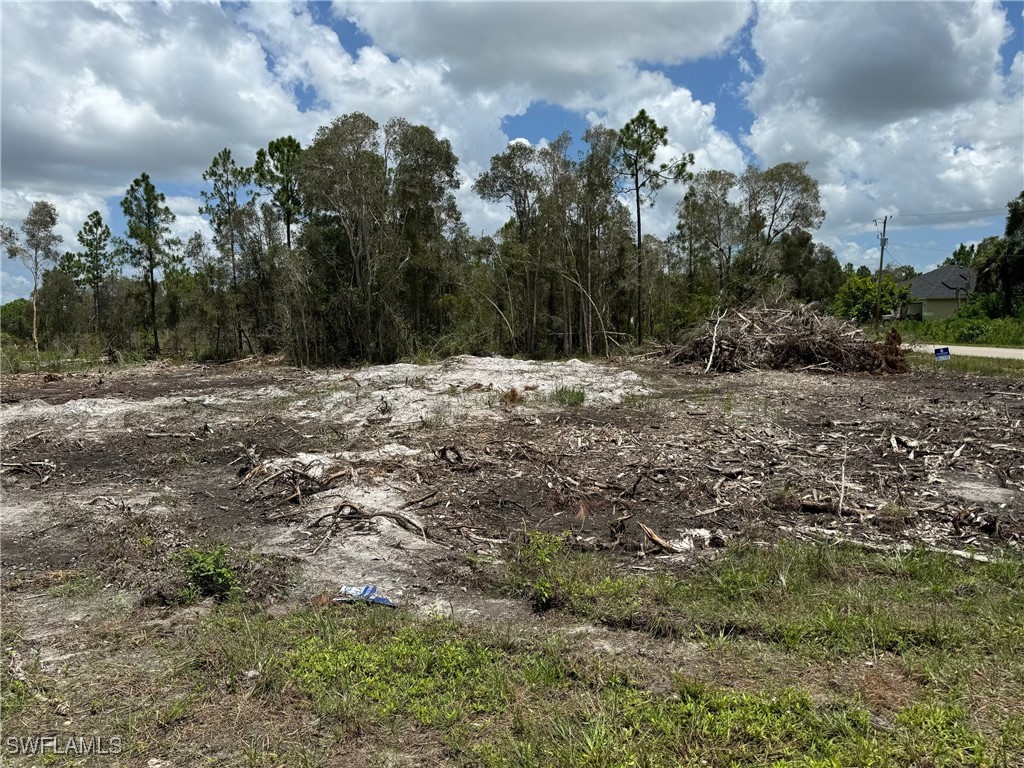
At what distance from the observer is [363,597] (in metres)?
3.99

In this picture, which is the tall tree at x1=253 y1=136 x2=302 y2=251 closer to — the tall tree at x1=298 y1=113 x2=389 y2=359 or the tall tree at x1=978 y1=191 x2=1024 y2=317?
the tall tree at x1=298 y1=113 x2=389 y2=359

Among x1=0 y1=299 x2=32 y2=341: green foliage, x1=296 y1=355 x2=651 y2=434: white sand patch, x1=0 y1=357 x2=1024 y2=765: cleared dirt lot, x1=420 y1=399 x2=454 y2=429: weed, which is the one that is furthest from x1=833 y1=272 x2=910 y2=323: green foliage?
x1=0 y1=299 x2=32 y2=341: green foliage

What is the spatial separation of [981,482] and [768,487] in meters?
2.03

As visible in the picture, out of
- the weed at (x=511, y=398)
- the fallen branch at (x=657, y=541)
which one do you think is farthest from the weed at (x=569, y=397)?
the fallen branch at (x=657, y=541)

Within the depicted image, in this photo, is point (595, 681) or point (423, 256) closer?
point (595, 681)

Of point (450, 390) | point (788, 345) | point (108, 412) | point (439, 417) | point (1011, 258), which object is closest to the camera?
point (439, 417)

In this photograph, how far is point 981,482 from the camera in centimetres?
592

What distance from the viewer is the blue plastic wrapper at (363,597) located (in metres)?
3.97

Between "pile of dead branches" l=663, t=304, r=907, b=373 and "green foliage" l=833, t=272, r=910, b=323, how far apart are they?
2537 cm

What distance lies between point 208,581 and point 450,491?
2.51m

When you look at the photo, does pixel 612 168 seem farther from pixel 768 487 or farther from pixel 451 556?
pixel 451 556

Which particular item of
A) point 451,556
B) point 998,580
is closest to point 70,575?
point 451,556

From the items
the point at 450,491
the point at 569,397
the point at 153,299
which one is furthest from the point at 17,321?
the point at 450,491

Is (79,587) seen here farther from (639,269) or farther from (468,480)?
(639,269)
